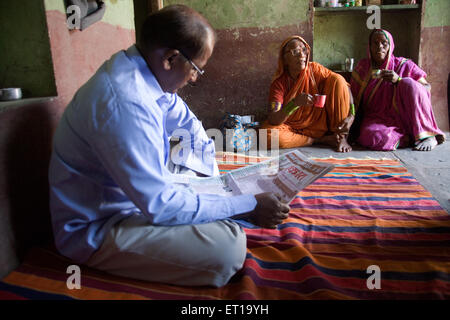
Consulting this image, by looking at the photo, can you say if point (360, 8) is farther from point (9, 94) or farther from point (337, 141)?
point (9, 94)

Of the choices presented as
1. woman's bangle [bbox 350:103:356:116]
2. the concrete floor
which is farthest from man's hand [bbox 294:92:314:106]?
woman's bangle [bbox 350:103:356:116]

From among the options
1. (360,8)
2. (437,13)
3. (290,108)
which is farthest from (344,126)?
(437,13)

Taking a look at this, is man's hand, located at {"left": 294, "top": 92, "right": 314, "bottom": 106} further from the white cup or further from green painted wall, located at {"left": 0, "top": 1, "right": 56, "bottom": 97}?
green painted wall, located at {"left": 0, "top": 1, "right": 56, "bottom": 97}

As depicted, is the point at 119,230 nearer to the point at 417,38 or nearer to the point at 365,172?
the point at 365,172

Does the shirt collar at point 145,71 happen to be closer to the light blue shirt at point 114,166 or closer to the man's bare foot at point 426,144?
the light blue shirt at point 114,166

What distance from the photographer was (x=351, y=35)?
514cm

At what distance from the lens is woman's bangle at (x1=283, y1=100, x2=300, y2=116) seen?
381 cm

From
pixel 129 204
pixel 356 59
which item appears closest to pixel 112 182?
pixel 129 204

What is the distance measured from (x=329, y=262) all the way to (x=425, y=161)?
7.02 feet

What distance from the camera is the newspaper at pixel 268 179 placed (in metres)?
1.69

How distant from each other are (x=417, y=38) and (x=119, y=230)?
4826 millimetres

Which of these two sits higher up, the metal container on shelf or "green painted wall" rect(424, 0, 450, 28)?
"green painted wall" rect(424, 0, 450, 28)

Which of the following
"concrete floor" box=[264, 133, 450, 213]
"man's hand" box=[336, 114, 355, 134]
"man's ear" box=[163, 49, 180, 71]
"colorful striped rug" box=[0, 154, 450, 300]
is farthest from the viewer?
"man's hand" box=[336, 114, 355, 134]

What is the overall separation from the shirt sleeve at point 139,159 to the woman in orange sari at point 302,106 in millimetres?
2755
